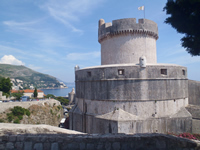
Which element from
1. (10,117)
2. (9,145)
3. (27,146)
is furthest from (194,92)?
(10,117)

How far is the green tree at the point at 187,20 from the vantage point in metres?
6.00

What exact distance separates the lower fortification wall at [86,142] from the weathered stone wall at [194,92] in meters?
9.68

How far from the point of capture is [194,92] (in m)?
12.1

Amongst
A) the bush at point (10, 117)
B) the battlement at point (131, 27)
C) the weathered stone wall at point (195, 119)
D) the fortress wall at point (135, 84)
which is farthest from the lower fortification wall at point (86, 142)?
the bush at point (10, 117)

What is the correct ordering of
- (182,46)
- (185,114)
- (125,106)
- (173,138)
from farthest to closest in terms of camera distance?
(185,114) → (125,106) → (182,46) → (173,138)

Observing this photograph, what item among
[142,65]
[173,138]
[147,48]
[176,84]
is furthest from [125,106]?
[147,48]

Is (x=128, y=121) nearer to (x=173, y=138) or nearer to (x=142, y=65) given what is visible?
(x=142, y=65)

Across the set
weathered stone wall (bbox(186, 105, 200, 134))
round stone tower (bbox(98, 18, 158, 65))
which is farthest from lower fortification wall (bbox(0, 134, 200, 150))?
round stone tower (bbox(98, 18, 158, 65))

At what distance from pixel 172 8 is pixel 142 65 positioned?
3.84 m

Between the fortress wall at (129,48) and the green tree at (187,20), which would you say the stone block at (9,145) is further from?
the fortress wall at (129,48)

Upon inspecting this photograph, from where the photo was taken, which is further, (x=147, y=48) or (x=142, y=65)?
(x=147, y=48)

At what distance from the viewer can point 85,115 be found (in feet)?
36.7

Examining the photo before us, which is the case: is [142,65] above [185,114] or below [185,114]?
above

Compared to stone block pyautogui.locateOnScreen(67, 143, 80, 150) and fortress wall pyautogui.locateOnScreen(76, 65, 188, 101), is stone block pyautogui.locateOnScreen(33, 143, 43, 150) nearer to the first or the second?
stone block pyautogui.locateOnScreen(67, 143, 80, 150)
